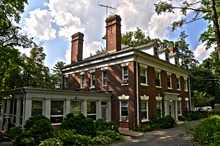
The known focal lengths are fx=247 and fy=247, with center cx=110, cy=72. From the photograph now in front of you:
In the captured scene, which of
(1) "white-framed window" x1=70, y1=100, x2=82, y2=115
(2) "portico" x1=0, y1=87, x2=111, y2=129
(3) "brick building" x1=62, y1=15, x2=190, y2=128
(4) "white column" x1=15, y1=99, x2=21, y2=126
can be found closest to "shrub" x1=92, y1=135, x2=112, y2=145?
(2) "portico" x1=0, y1=87, x2=111, y2=129

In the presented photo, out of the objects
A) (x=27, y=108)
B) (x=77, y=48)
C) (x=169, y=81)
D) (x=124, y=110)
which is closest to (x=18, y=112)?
(x=27, y=108)

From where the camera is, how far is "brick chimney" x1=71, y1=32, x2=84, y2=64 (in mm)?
31984

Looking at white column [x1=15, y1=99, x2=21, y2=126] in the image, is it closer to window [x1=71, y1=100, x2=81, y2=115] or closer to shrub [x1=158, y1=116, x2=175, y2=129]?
window [x1=71, y1=100, x2=81, y2=115]

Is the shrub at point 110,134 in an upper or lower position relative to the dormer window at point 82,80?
lower

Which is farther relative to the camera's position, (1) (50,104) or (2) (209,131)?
(1) (50,104)

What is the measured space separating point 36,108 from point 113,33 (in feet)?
39.3

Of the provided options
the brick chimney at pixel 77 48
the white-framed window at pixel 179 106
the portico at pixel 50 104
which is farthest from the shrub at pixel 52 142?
the white-framed window at pixel 179 106

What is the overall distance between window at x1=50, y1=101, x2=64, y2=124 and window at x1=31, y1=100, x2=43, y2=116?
3.71 feet

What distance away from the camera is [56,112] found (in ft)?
68.1

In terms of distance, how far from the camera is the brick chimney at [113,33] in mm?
26545

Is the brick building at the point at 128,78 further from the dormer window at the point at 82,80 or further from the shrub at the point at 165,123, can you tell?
the shrub at the point at 165,123

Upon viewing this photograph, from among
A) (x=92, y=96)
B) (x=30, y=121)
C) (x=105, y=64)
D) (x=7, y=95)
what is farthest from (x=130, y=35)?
(x=30, y=121)

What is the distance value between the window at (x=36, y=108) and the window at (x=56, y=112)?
113cm

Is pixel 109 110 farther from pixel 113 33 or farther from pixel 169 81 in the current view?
pixel 169 81
